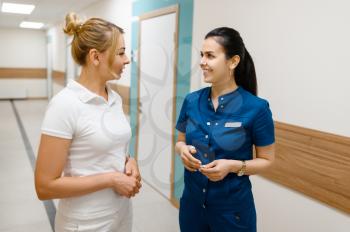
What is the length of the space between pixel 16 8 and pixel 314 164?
731 cm

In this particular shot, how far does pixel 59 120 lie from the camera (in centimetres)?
115

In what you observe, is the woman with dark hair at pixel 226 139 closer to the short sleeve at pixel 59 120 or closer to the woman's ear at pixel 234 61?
the woman's ear at pixel 234 61

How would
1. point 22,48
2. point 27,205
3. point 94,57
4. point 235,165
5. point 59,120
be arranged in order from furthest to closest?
point 22,48
point 27,205
point 235,165
point 94,57
point 59,120

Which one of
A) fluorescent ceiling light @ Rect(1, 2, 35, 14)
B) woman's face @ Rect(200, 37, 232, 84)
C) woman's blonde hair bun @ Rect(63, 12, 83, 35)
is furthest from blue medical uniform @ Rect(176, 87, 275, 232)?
fluorescent ceiling light @ Rect(1, 2, 35, 14)

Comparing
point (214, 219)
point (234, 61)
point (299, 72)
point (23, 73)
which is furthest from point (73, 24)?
point (23, 73)

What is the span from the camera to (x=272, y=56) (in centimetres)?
219

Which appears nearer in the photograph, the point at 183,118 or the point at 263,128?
the point at 263,128

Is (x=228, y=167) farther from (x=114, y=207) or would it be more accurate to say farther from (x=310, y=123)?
(x=310, y=123)

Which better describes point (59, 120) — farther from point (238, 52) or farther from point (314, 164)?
point (314, 164)

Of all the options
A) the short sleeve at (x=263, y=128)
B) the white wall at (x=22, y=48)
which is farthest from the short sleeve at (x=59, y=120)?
the white wall at (x=22, y=48)

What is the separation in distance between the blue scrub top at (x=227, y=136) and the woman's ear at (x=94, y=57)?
58 centimetres

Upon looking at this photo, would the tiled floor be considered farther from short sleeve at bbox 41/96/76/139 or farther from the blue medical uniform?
short sleeve at bbox 41/96/76/139

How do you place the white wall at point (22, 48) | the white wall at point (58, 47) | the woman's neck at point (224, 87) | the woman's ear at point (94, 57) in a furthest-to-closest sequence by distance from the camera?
the white wall at point (22, 48) < the white wall at point (58, 47) < the woman's neck at point (224, 87) < the woman's ear at point (94, 57)

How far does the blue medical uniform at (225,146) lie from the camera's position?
58.2 inches
